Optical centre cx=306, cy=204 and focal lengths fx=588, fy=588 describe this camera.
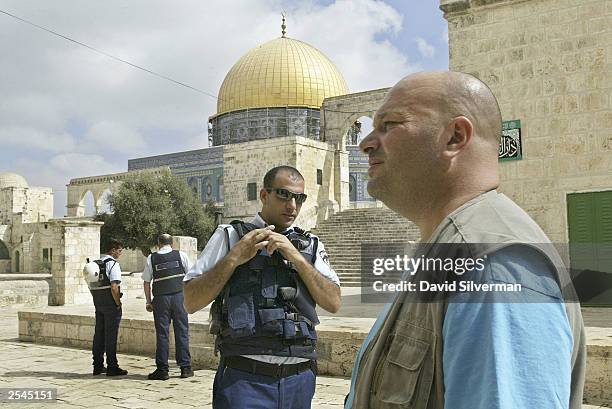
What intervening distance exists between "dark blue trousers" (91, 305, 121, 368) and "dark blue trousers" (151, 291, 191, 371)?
549 mm

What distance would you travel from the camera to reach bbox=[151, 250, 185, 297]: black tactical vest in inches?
225

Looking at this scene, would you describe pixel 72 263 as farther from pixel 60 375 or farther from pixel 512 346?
pixel 512 346

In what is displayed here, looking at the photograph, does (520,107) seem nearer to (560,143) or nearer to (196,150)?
(560,143)

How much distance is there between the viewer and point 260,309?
7.91ft

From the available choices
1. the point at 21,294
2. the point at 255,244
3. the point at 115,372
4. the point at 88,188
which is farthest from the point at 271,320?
the point at 88,188

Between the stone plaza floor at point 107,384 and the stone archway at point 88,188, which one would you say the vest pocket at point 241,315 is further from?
the stone archway at point 88,188

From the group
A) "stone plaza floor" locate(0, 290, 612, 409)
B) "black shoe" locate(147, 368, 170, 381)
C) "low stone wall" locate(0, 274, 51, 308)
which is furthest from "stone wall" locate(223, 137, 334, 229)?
"black shoe" locate(147, 368, 170, 381)

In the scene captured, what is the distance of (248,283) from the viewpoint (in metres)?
2.44

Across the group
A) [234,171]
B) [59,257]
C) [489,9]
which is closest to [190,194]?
[234,171]

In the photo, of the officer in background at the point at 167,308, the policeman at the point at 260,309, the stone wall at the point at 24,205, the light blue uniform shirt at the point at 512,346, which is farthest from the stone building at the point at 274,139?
the light blue uniform shirt at the point at 512,346

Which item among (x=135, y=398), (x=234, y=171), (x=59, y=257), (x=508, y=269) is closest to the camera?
(x=508, y=269)

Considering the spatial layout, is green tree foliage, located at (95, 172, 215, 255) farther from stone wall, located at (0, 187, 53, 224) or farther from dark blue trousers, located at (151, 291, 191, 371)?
dark blue trousers, located at (151, 291, 191, 371)

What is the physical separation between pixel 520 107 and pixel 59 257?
9.38 m

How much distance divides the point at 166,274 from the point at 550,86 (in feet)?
16.8
